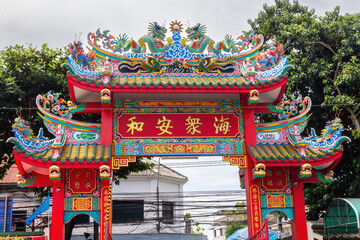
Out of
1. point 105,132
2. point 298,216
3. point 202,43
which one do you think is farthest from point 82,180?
point 298,216

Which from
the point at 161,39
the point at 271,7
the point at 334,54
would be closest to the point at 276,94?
the point at 161,39

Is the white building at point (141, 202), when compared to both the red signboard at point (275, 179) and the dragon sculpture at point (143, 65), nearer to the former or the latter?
the red signboard at point (275, 179)

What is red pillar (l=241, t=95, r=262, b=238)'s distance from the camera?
892 centimetres

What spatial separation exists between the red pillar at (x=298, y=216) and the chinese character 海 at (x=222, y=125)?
2.09 metres

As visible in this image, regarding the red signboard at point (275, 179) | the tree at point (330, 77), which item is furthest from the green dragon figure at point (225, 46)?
the tree at point (330, 77)

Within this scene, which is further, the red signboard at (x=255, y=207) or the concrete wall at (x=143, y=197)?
the concrete wall at (x=143, y=197)

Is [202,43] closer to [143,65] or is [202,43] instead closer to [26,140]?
[143,65]

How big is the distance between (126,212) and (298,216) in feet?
40.8

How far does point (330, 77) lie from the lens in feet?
45.7

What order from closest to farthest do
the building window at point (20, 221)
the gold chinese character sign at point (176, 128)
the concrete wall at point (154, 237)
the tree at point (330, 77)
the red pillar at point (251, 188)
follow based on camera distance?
the red pillar at point (251, 188), the gold chinese character sign at point (176, 128), the tree at point (330, 77), the building window at point (20, 221), the concrete wall at point (154, 237)

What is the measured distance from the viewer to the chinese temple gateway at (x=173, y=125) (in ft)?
28.6

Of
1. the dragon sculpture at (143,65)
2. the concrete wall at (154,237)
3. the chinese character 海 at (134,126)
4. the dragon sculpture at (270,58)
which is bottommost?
the concrete wall at (154,237)

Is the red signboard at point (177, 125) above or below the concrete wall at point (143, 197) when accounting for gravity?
above

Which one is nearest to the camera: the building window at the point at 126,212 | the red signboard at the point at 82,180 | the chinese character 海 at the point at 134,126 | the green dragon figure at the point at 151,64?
the red signboard at the point at 82,180
